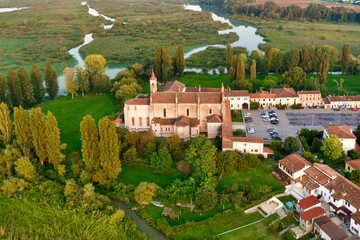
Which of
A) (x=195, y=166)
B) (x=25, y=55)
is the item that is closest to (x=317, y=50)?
(x=195, y=166)

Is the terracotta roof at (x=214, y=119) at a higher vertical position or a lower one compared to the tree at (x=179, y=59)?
lower

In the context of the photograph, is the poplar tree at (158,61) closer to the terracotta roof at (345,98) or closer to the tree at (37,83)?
the tree at (37,83)

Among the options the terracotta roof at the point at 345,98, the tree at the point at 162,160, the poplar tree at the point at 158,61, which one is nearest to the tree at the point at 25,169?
the tree at the point at 162,160

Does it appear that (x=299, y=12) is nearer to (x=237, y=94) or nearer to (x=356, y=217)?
(x=237, y=94)

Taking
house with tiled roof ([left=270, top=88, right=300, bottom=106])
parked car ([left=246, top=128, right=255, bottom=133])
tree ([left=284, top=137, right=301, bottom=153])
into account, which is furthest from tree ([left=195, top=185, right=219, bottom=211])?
house with tiled roof ([left=270, top=88, right=300, bottom=106])

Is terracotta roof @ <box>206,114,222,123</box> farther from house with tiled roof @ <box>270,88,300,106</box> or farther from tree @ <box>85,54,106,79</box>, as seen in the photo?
tree @ <box>85,54,106,79</box>

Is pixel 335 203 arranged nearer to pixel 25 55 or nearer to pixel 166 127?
pixel 166 127
